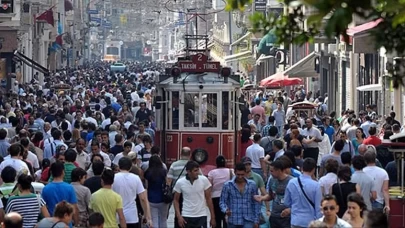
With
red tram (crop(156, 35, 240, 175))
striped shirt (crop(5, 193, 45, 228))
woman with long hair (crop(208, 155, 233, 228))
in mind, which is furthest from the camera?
red tram (crop(156, 35, 240, 175))

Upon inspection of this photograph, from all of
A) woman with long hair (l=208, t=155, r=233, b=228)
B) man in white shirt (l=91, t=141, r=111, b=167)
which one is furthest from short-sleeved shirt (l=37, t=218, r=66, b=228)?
man in white shirt (l=91, t=141, r=111, b=167)

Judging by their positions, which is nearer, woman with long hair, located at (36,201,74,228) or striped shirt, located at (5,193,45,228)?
woman with long hair, located at (36,201,74,228)

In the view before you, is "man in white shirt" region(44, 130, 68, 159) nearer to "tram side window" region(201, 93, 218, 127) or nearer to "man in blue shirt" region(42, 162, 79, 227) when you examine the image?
"tram side window" region(201, 93, 218, 127)

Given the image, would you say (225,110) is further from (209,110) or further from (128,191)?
(128,191)

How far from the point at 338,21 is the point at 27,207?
6996mm

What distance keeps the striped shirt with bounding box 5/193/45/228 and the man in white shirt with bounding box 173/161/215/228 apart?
250 cm

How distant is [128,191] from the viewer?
550 inches

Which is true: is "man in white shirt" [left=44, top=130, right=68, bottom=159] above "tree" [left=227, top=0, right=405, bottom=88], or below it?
below

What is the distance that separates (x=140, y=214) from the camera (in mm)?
15078

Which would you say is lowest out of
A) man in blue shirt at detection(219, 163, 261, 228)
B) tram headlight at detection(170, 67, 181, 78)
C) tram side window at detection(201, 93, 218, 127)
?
man in blue shirt at detection(219, 163, 261, 228)

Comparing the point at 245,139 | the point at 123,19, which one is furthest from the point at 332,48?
the point at 123,19

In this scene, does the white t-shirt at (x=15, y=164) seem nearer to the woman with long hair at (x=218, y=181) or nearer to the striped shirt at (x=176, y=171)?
the striped shirt at (x=176, y=171)

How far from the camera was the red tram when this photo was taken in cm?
2152

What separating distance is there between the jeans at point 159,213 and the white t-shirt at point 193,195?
0.89m
